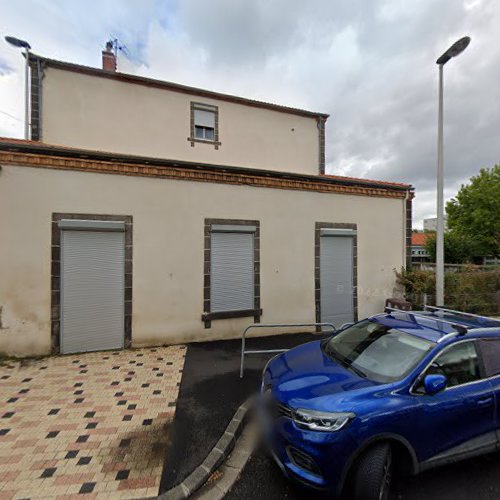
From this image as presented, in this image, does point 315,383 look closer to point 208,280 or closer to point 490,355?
point 490,355

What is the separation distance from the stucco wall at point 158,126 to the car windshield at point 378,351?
330 inches

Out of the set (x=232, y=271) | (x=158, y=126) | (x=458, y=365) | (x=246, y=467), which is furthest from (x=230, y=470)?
(x=158, y=126)

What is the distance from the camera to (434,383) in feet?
7.78

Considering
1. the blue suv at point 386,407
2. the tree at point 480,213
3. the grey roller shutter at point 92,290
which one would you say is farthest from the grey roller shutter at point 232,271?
the tree at point 480,213

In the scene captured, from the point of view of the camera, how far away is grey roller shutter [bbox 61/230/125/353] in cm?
540

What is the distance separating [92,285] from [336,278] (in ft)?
19.4

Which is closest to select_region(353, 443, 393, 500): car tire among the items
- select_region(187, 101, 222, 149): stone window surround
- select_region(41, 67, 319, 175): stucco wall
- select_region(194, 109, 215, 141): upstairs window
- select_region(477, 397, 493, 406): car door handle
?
select_region(477, 397, 493, 406): car door handle

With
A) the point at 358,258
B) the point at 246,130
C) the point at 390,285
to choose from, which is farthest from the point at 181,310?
the point at 246,130

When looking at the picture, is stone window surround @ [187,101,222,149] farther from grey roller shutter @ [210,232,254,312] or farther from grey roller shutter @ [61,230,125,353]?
grey roller shutter @ [61,230,125,353]

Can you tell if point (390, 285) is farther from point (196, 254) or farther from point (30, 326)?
Answer: point (30, 326)

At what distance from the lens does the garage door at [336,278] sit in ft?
23.9

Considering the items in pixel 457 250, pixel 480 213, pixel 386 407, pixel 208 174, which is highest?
pixel 480 213

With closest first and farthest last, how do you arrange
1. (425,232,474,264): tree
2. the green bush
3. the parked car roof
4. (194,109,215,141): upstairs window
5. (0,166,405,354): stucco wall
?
the parked car roof, (0,166,405,354): stucco wall, the green bush, (194,109,215,141): upstairs window, (425,232,474,264): tree

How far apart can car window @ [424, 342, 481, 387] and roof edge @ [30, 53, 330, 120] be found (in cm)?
1029
